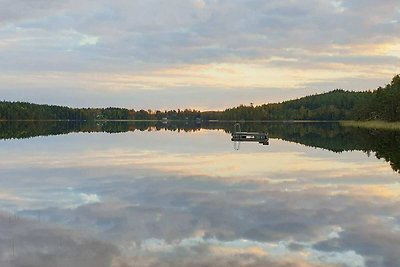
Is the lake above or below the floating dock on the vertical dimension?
below

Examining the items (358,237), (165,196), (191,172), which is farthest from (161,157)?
(358,237)

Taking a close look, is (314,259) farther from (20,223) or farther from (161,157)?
(161,157)

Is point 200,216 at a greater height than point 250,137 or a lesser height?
lesser

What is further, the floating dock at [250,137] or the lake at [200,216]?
the floating dock at [250,137]

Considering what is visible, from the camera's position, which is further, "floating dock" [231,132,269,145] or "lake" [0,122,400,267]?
"floating dock" [231,132,269,145]

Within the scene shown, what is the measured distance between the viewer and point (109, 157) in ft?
190

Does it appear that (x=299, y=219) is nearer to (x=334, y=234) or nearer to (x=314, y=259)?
(x=334, y=234)

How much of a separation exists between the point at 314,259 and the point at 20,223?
44.4ft

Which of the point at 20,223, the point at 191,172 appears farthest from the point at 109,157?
the point at 20,223

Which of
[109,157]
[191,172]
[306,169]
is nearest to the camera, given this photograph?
[191,172]

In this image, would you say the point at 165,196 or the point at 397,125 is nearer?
the point at 165,196

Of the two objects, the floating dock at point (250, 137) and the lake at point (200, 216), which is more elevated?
the floating dock at point (250, 137)

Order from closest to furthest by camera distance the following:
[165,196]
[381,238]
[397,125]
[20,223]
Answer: [381,238]
[20,223]
[165,196]
[397,125]

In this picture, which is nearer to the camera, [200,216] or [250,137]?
[200,216]
